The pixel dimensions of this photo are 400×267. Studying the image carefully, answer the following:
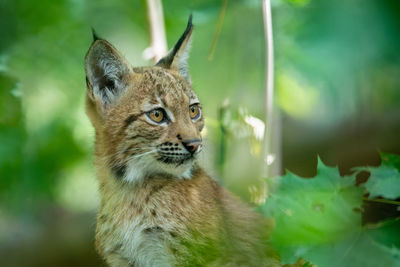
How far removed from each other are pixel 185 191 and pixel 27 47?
248cm

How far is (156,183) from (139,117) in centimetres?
54

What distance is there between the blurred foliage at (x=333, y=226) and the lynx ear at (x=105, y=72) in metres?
1.98

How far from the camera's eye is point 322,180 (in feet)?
7.43

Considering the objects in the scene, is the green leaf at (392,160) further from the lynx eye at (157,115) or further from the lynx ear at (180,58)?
the lynx ear at (180,58)

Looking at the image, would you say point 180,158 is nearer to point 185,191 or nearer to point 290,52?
point 185,191

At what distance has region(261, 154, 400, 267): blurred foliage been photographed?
1919 millimetres

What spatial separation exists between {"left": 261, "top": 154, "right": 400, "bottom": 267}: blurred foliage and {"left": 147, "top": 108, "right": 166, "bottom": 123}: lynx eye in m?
1.57

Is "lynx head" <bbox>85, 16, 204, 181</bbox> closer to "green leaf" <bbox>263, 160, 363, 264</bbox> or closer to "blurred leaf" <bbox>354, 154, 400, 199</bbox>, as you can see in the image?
"green leaf" <bbox>263, 160, 363, 264</bbox>

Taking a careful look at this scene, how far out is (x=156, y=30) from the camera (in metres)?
4.93

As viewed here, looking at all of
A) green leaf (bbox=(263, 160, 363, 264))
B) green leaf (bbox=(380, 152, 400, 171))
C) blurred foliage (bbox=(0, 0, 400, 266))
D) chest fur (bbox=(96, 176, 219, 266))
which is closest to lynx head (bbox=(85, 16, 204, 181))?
chest fur (bbox=(96, 176, 219, 266))

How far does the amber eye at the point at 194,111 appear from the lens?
3.87 meters

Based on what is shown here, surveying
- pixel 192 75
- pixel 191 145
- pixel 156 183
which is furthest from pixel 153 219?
pixel 192 75

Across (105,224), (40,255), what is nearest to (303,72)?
(105,224)

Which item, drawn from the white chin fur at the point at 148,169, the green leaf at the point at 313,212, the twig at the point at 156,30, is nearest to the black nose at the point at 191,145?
the white chin fur at the point at 148,169
